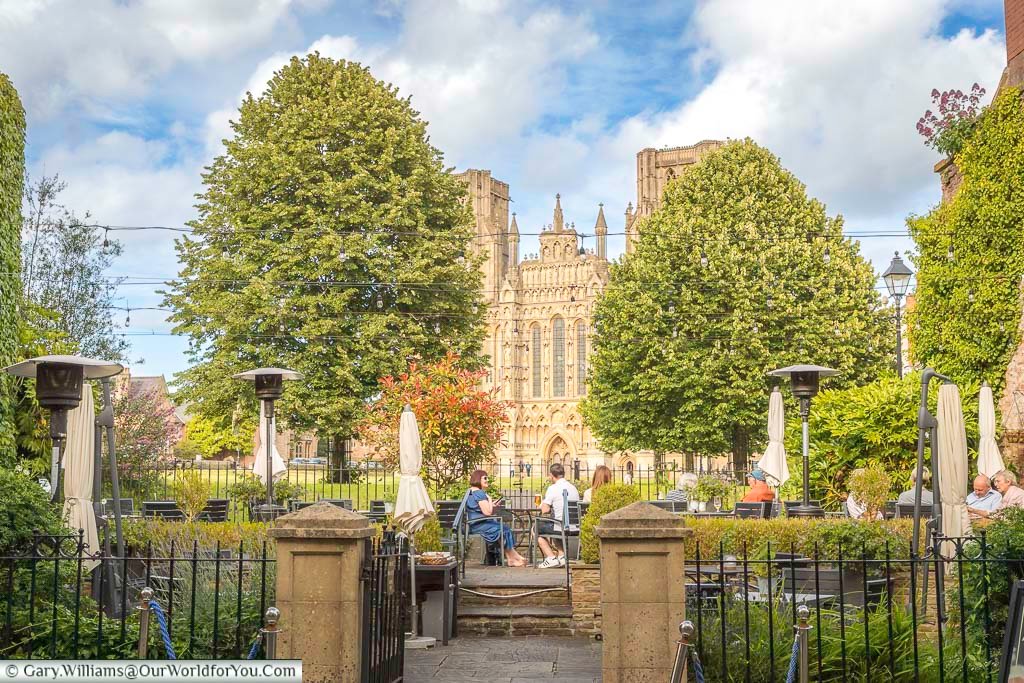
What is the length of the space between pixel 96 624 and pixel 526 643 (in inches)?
156

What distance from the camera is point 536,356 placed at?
229ft

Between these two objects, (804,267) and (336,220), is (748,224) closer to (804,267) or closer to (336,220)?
→ (804,267)

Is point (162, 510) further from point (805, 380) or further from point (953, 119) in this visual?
point (953, 119)

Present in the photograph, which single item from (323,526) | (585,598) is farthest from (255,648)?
(585,598)

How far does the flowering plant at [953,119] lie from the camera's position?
1847 cm

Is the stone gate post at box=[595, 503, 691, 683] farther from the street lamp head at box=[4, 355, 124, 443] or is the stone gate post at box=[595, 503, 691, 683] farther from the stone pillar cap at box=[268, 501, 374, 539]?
the street lamp head at box=[4, 355, 124, 443]

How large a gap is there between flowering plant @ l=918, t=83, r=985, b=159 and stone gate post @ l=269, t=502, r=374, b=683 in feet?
51.9

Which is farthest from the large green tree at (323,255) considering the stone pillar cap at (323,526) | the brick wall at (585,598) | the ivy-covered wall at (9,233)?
the stone pillar cap at (323,526)

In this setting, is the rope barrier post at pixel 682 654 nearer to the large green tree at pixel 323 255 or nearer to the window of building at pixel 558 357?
the large green tree at pixel 323 255

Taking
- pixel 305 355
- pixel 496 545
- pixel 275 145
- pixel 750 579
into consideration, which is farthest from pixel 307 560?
pixel 275 145

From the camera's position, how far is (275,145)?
2653 centimetres

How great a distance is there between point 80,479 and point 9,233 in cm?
577

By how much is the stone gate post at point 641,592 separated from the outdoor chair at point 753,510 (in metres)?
8.13

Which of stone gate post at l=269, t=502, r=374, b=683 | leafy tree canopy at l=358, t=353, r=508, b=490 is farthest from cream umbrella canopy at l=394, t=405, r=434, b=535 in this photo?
leafy tree canopy at l=358, t=353, r=508, b=490
